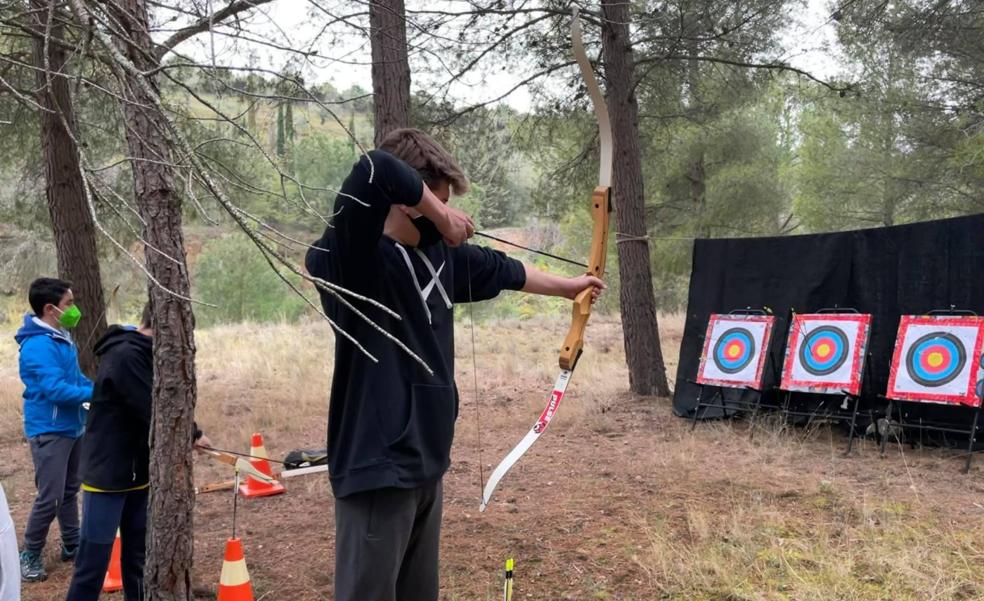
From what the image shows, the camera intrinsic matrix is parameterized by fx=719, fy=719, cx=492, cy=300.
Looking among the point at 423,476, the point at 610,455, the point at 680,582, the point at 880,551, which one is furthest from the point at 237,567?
the point at 610,455

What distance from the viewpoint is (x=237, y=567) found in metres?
2.55

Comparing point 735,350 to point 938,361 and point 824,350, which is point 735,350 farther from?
point 938,361

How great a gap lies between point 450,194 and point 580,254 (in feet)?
42.0

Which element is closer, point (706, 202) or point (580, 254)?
point (706, 202)

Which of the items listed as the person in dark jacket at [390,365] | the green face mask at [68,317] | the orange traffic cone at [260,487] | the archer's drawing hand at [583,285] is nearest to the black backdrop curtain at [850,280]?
the orange traffic cone at [260,487]

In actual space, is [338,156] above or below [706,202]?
above

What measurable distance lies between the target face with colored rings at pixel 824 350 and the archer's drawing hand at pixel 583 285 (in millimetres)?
3175

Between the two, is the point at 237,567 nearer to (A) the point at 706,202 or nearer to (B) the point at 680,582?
(B) the point at 680,582

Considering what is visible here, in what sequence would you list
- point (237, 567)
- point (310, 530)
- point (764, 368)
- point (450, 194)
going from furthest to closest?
point (764, 368), point (310, 530), point (237, 567), point (450, 194)

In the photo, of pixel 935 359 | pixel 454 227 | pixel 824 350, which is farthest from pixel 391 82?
pixel 935 359

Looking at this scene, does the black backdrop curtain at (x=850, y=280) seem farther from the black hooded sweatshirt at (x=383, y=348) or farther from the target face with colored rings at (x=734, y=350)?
the black hooded sweatshirt at (x=383, y=348)

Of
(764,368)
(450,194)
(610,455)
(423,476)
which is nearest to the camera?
(423,476)

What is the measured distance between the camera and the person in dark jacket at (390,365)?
140 centimetres

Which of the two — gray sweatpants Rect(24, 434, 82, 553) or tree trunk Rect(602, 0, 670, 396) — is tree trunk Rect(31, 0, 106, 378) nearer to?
gray sweatpants Rect(24, 434, 82, 553)
